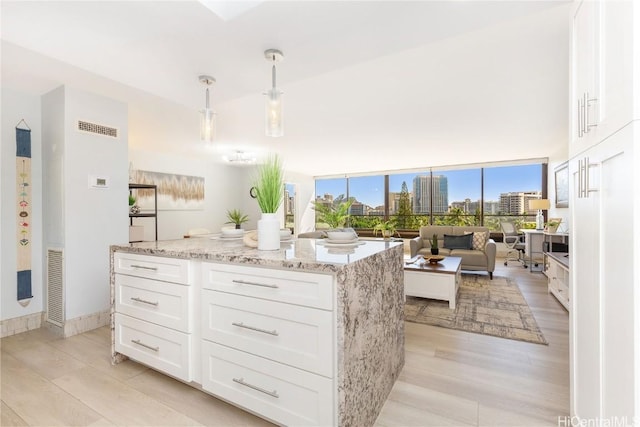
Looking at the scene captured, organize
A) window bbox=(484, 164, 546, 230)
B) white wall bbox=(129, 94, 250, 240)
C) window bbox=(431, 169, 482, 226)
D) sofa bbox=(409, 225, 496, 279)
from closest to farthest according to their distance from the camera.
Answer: white wall bbox=(129, 94, 250, 240) < sofa bbox=(409, 225, 496, 279) < window bbox=(484, 164, 546, 230) < window bbox=(431, 169, 482, 226)

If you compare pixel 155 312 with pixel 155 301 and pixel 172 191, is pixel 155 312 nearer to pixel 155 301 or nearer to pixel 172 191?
pixel 155 301

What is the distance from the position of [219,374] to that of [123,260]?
1.10m

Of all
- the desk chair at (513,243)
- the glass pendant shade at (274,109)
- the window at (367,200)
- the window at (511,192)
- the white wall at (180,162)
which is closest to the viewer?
the glass pendant shade at (274,109)

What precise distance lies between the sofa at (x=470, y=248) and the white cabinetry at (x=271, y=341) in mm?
4067

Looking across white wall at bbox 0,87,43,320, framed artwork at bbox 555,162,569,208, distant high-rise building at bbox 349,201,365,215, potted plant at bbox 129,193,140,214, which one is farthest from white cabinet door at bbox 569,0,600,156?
distant high-rise building at bbox 349,201,365,215

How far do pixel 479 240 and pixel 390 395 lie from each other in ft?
14.0

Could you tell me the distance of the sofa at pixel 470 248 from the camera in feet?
16.0

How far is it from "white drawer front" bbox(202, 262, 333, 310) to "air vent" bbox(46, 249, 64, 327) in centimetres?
217

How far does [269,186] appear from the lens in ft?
5.65

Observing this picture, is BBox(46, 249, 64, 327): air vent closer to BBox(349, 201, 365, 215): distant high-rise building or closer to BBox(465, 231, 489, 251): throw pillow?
BBox(465, 231, 489, 251): throw pillow

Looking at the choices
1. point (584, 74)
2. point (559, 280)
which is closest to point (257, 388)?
point (584, 74)

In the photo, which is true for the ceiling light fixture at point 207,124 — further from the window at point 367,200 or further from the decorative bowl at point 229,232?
the window at point 367,200

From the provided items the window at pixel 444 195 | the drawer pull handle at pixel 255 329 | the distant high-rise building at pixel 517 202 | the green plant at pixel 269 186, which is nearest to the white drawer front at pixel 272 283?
the drawer pull handle at pixel 255 329

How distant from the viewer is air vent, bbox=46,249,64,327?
2.77 metres
